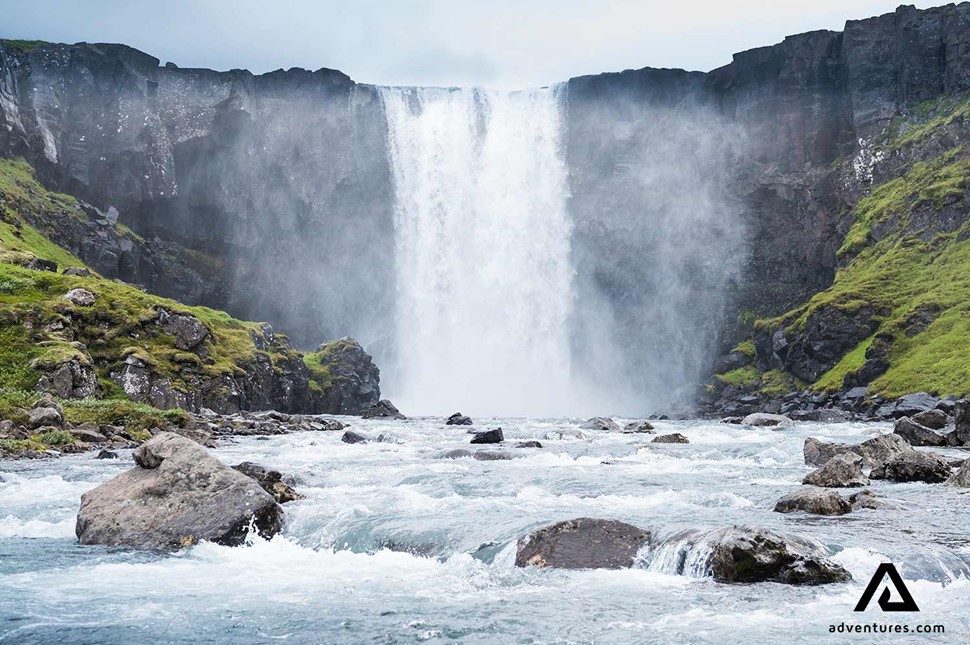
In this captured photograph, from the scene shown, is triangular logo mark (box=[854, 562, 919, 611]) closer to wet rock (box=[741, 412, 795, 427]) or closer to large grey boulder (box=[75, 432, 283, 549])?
→ large grey boulder (box=[75, 432, 283, 549])

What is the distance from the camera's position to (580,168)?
140000mm

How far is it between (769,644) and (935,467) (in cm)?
1893

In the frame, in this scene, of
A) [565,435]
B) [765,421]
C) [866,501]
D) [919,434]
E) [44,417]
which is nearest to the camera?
[866,501]

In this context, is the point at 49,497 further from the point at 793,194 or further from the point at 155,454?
the point at 793,194

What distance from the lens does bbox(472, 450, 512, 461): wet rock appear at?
35.2 meters

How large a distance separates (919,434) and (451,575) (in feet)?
115

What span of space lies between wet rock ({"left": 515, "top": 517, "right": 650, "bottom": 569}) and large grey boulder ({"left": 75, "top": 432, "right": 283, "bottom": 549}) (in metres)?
6.09

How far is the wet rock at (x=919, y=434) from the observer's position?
40.9 m

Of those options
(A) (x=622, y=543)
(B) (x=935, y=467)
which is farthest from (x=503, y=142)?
(A) (x=622, y=543)

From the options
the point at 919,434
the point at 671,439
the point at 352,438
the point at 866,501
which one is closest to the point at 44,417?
the point at 352,438

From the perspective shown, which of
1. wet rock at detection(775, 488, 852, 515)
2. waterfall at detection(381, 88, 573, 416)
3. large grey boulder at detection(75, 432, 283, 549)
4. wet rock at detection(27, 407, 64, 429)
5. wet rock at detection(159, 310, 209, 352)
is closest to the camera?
large grey boulder at detection(75, 432, 283, 549)

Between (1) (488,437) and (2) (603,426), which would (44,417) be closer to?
(1) (488,437)

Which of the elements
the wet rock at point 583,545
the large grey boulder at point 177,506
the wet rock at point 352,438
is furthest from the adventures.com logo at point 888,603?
the wet rock at point 352,438

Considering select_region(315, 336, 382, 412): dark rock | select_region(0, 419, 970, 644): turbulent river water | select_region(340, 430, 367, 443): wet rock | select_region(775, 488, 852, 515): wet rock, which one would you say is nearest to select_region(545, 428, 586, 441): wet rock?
select_region(340, 430, 367, 443): wet rock
